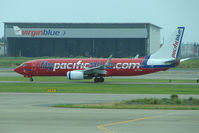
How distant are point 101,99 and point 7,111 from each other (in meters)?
9.42

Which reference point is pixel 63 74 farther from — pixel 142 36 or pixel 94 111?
pixel 142 36

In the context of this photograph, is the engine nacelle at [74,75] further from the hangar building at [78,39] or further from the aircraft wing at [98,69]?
the hangar building at [78,39]

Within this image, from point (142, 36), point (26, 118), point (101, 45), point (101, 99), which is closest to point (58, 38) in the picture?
point (101, 45)

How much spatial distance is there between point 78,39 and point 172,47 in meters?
75.1

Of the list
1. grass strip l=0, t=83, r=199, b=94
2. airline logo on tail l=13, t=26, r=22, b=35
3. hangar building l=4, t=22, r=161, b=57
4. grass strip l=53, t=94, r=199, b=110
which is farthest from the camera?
hangar building l=4, t=22, r=161, b=57

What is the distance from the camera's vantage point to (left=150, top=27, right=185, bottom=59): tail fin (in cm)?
5472

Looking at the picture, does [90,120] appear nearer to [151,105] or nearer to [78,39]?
[151,105]

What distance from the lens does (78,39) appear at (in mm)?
128000

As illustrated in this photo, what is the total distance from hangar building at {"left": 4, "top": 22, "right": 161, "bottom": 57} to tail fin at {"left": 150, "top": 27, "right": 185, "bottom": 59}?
6926 cm

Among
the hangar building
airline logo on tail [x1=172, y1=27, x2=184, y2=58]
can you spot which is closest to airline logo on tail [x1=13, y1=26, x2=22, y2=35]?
the hangar building

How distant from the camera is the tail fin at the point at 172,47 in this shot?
180 feet

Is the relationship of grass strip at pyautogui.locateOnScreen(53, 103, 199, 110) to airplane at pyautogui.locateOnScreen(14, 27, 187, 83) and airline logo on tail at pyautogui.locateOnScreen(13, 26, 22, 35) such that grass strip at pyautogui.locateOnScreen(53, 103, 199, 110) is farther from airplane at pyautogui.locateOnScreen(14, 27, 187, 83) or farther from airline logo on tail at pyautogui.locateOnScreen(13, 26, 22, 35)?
airline logo on tail at pyautogui.locateOnScreen(13, 26, 22, 35)

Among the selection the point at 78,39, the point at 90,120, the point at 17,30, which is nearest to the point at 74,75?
the point at 90,120

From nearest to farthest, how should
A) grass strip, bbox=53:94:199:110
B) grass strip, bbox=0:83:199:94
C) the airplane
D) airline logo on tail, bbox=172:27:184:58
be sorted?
grass strip, bbox=53:94:199:110, grass strip, bbox=0:83:199:94, the airplane, airline logo on tail, bbox=172:27:184:58
